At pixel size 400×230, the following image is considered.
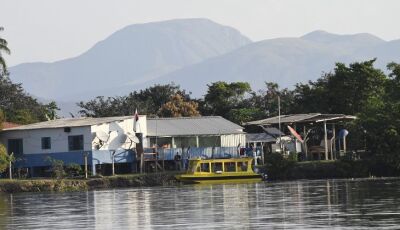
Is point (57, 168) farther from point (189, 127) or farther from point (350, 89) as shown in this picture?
point (350, 89)

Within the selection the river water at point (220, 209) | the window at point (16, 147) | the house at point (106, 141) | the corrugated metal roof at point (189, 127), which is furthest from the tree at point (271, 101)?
the river water at point (220, 209)

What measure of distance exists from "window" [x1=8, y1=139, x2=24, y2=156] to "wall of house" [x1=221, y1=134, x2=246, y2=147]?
1613cm

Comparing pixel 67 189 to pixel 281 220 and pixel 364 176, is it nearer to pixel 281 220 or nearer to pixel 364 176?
pixel 364 176

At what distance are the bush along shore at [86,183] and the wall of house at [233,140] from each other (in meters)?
12.4

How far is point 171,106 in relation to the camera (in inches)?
4109

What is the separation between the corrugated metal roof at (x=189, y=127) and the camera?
3248 inches

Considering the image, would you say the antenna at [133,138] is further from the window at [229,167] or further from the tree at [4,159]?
the tree at [4,159]

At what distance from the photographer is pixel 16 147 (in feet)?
259

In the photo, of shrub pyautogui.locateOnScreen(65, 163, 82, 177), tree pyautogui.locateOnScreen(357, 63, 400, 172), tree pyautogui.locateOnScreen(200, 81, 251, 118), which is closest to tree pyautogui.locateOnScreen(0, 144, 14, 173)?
shrub pyautogui.locateOnScreen(65, 163, 82, 177)

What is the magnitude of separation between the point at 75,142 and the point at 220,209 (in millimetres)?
37637

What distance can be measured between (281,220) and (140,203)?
14358mm

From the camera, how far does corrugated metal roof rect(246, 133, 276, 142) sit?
85.6 meters

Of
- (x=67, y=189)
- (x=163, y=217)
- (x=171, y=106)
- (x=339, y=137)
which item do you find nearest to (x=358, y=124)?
(x=339, y=137)

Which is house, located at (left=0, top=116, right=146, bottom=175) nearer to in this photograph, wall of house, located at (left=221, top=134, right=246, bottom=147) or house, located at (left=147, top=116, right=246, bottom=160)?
house, located at (left=147, top=116, right=246, bottom=160)
